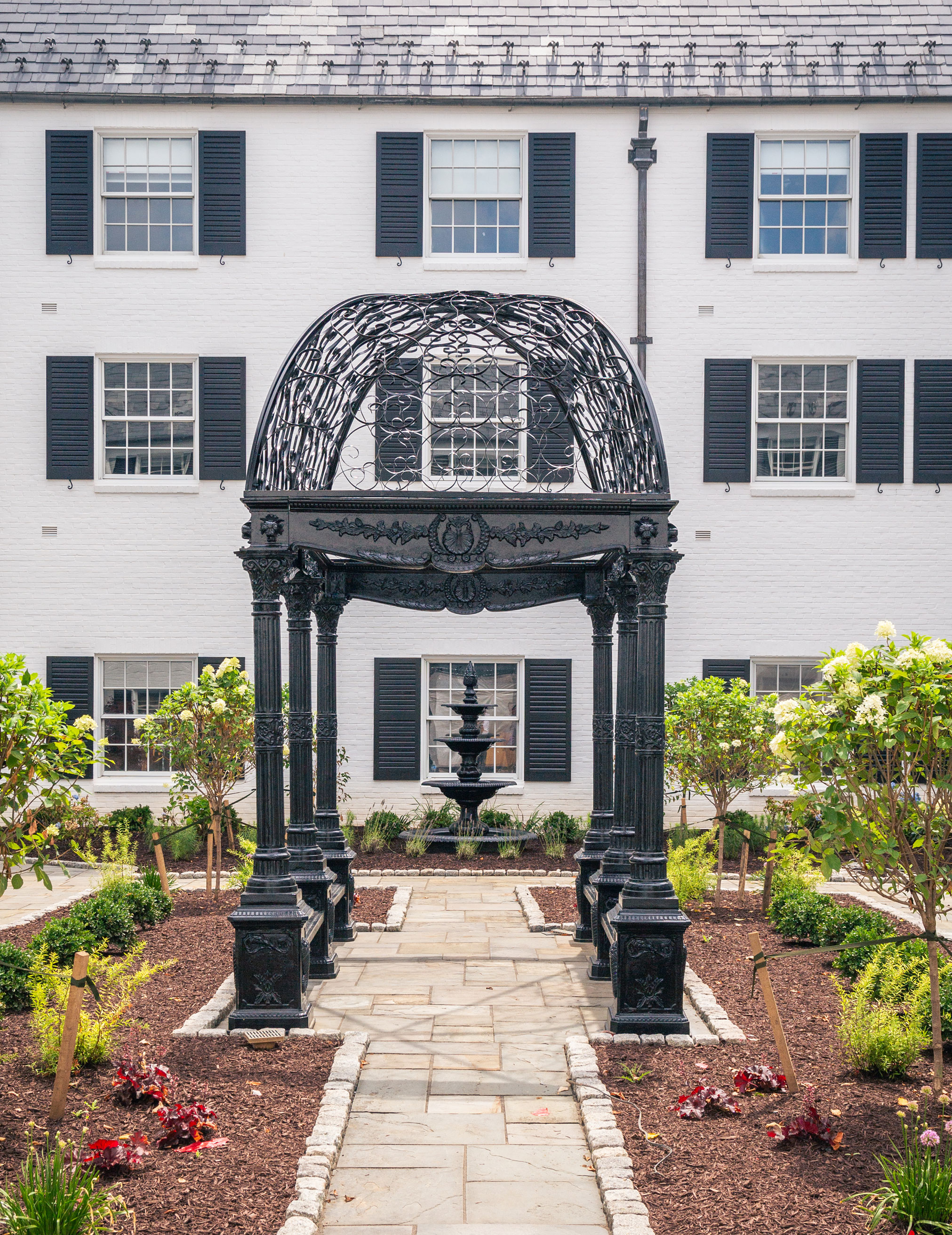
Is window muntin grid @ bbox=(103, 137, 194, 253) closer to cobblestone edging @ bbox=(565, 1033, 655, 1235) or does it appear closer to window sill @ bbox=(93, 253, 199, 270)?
window sill @ bbox=(93, 253, 199, 270)

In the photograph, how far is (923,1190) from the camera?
411 cm

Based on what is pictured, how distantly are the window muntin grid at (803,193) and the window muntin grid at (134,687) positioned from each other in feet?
30.7

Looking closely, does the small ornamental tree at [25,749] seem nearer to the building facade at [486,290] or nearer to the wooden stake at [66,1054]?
the wooden stake at [66,1054]

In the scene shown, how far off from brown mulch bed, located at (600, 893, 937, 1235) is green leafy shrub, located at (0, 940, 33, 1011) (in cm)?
354

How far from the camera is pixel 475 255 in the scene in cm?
1484

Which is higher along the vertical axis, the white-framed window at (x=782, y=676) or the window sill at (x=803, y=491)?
the window sill at (x=803, y=491)

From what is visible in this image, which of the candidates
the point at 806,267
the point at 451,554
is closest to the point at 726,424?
the point at 806,267

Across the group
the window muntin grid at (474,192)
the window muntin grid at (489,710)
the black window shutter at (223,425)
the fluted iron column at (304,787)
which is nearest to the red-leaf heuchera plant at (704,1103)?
the fluted iron column at (304,787)

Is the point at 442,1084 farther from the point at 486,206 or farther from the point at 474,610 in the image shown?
the point at 486,206

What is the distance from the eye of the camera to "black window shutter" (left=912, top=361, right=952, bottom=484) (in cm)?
1449

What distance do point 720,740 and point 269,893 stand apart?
17.4ft

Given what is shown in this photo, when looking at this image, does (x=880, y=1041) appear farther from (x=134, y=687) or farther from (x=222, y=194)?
(x=222, y=194)

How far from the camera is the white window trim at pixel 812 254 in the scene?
14.6 meters

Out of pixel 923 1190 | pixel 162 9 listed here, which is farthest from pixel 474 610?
pixel 162 9
